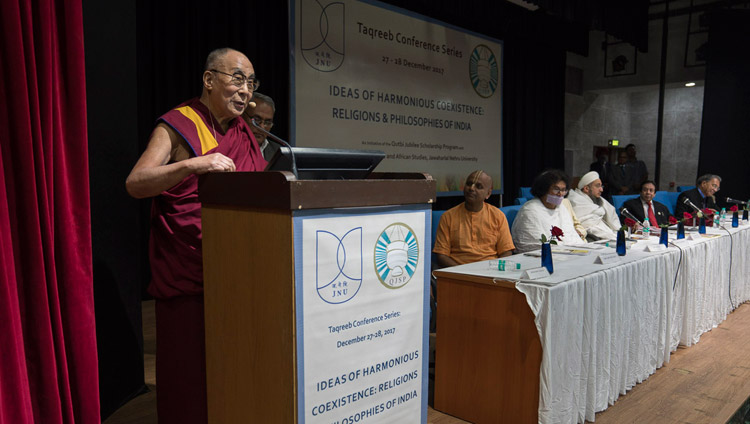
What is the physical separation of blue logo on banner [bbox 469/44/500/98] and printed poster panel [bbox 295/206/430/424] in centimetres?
497

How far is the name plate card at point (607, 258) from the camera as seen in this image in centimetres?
236

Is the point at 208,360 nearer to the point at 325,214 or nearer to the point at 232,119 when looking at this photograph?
the point at 325,214

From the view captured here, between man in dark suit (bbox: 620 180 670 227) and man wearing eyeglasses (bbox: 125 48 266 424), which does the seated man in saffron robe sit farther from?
man in dark suit (bbox: 620 180 670 227)

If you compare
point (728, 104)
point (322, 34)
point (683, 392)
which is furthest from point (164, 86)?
point (728, 104)

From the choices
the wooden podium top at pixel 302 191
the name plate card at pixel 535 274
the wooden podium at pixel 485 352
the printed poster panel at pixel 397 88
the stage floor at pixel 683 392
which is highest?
the printed poster panel at pixel 397 88

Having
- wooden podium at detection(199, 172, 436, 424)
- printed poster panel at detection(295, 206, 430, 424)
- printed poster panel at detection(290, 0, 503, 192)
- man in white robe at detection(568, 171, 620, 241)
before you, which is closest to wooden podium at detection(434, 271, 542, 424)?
printed poster panel at detection(295, 206, 430, 424)

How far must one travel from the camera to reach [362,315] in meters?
0.99

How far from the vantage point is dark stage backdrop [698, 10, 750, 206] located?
22.7 ft

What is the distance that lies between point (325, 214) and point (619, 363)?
193 cm

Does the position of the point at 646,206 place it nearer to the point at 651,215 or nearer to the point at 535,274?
the point at 651,215

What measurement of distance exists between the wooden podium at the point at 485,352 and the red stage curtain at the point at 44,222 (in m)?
1.38

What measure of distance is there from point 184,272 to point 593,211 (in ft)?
12.5

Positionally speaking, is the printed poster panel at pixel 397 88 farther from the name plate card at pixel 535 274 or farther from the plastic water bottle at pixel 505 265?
the name plate card at pixel 535 274

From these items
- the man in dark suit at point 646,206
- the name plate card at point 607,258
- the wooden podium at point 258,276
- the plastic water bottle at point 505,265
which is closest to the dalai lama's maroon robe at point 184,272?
the wooden podium at point 258,276
